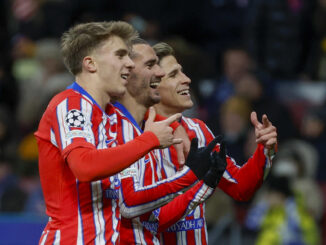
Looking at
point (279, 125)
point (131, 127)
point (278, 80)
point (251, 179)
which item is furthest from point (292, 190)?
point (131, 127)

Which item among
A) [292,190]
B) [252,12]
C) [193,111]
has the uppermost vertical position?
[252,12]

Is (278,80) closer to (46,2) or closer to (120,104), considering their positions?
(46,2)

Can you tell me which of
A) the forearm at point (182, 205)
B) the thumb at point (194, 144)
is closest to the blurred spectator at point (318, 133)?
the forearm at point (182, 205)

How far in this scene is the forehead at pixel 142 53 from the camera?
4598 mm

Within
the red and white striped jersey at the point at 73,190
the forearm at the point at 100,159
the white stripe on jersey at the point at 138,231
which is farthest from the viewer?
the white stripe on jersey at the point at 138,231

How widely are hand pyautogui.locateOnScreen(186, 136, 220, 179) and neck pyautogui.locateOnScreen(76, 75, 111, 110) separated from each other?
0.48 metres

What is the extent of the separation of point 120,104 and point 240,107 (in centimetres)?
384

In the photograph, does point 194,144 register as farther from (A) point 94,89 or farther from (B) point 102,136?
(A) point 94,89

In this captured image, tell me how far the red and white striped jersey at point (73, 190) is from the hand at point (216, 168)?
0.48 m

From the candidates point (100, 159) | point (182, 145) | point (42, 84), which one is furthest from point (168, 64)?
point (42, 84)

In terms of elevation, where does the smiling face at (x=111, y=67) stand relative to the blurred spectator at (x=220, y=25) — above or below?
above

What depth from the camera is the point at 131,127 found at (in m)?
4.45

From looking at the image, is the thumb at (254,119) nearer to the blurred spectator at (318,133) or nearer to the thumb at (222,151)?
the thumb at (222,151)

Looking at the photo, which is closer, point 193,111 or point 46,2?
point 193,111
